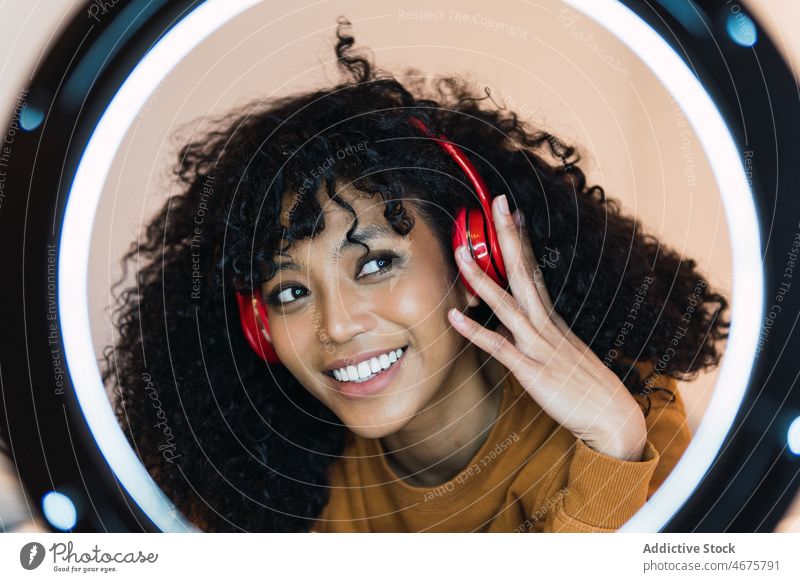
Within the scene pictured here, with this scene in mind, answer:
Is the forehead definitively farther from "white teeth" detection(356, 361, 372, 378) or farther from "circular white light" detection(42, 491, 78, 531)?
"circular white light" detection(42, 491, 78, 531)

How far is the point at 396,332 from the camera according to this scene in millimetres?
934

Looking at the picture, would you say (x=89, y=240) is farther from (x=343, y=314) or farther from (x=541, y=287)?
(x=541, y=287)

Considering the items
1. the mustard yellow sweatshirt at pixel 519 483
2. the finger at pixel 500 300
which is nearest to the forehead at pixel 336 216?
the finger at pixel 500 300

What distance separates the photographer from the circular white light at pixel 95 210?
2.87 ft

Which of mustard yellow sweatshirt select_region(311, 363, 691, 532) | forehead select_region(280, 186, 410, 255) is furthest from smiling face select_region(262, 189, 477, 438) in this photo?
mustard yellow sweatshirt select_region(311, 363, 691, 532)

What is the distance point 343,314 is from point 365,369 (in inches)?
2.9

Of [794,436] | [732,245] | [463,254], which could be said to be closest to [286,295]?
[463,254]

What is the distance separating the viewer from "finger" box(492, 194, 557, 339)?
89cm

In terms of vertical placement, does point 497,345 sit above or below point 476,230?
below

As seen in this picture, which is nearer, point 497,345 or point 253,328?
point 497,345
